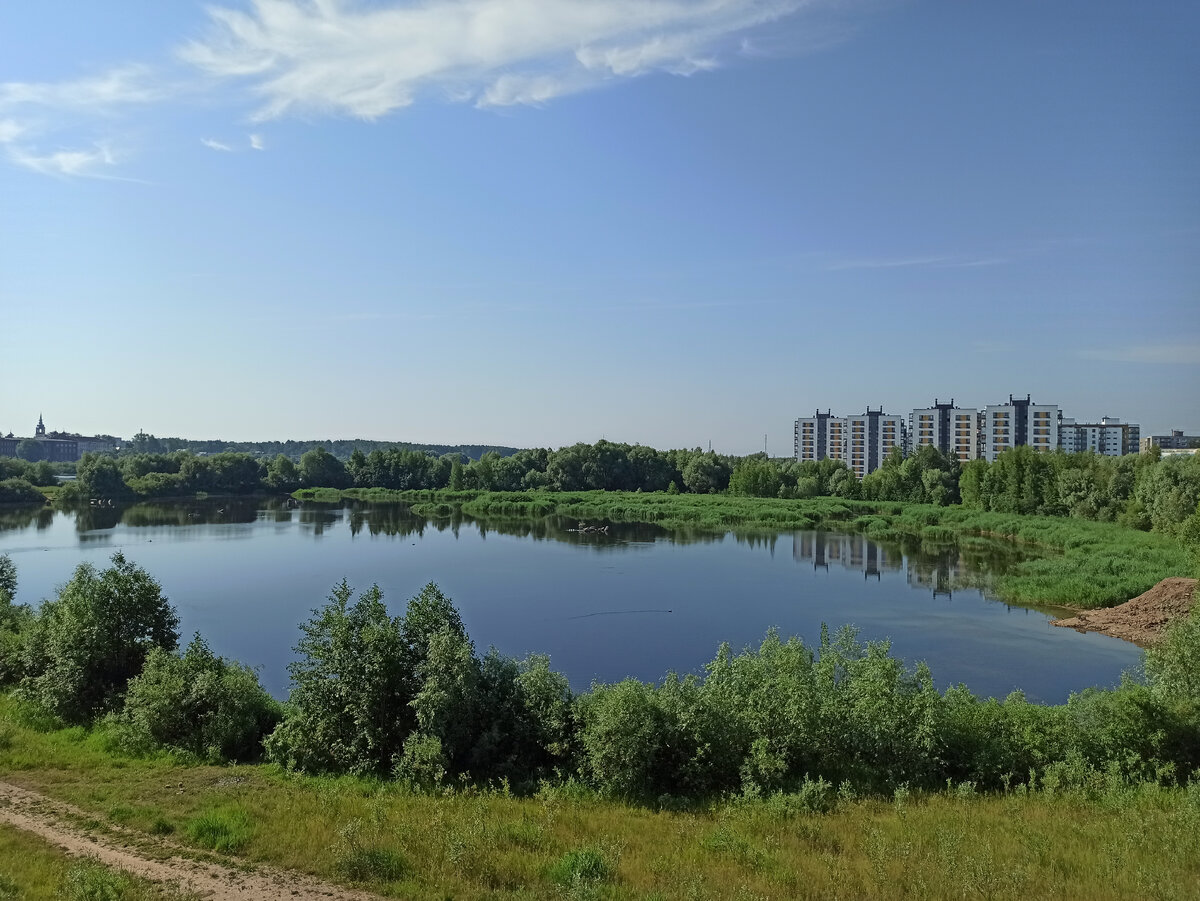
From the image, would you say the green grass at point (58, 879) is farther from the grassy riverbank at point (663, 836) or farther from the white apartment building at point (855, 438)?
the white apartment building at point (855, 438)

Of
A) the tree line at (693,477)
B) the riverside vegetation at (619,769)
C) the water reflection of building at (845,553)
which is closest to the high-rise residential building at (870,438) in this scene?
the tree line at (693,477)

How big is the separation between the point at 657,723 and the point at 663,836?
6.99ft

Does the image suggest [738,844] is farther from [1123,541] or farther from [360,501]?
[360,501]

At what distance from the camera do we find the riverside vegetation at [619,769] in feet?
26.0

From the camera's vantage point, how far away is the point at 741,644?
2253 cm

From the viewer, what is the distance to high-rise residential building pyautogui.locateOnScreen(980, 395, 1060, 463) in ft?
316

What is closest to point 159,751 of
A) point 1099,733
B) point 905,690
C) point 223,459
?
point 905,690

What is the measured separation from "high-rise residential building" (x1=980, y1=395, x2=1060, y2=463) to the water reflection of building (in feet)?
183

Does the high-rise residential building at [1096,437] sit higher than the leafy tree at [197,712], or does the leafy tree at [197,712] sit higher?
the high-rise residential building at [1096,437]

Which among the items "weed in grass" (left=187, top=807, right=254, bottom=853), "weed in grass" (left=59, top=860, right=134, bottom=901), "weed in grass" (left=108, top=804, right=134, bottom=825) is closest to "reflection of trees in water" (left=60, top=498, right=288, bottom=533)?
"weed in grass" (left=108, top=804, right=134, bottom=825)

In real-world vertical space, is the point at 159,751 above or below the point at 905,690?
below

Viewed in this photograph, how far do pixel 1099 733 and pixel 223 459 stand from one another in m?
91.5

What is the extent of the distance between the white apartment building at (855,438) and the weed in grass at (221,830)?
Result: 104674 millimetres

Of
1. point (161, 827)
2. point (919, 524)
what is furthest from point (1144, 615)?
point (919, 524)
